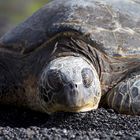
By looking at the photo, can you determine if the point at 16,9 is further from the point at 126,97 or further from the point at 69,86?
the point at 69,86

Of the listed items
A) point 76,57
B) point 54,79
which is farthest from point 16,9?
Result: point 54,79

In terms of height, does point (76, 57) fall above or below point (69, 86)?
above

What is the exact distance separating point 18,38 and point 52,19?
1.24 ft

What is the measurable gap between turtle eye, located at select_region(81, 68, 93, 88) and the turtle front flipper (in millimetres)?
298

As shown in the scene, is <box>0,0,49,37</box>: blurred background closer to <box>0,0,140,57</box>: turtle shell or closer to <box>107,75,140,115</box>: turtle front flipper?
<box>0,0,140,57</box>: turtle shell

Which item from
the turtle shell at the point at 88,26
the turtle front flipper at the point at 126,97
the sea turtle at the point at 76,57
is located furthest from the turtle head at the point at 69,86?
the turtle shell at the point at 88,26

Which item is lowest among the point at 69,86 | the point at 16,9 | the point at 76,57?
the point at 69,86

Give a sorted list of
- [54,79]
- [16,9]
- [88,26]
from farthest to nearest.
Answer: [16,9] < [88,26] < [54,79]

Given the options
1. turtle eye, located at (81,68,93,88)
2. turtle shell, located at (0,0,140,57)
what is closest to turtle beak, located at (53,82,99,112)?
turtle eye, located at (81,68,93,88)

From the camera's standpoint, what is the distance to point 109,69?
20.4 feet

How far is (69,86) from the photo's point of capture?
17.9 ft

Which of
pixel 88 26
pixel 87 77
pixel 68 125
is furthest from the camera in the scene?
pixel 88 26

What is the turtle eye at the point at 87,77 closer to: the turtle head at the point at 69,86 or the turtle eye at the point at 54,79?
the turtle head at the point at 69,86

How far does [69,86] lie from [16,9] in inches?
763
